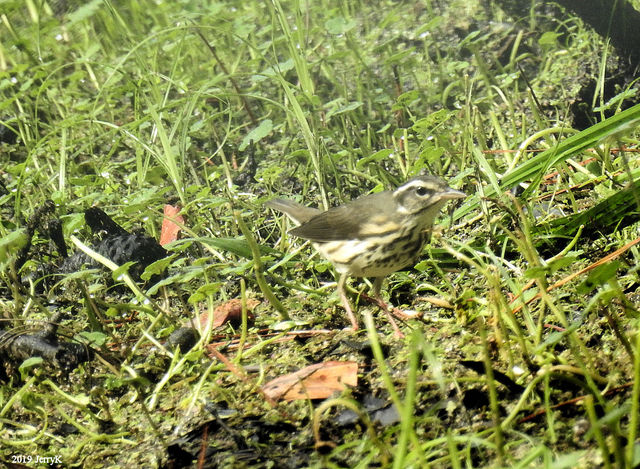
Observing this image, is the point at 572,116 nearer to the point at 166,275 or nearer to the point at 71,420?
the point at 166,275

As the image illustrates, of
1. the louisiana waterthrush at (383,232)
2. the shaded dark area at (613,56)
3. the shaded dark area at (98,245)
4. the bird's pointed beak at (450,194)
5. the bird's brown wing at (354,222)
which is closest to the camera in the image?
the bird's pointed beak at (450,194)

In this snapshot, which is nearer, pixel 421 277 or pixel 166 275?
pixel 421 277

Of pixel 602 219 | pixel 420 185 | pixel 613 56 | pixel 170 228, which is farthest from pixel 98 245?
pixel 613 56

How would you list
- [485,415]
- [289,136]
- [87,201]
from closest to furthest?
[485,415]
[87,201]
[289,136]

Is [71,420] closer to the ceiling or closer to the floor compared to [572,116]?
closer to the ceiling

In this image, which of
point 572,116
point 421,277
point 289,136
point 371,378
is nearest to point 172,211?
point 289,136

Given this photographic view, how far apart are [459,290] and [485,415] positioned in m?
1.24

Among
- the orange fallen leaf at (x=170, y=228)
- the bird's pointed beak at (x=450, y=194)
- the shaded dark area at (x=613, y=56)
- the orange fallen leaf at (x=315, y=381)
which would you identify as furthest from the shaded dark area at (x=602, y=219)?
the orange fallen leaf at (x=170, y=228)

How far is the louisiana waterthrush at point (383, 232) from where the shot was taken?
366cm

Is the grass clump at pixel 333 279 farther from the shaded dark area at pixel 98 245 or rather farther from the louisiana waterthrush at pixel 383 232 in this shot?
the louisiana waterthrush at pixel 383 232

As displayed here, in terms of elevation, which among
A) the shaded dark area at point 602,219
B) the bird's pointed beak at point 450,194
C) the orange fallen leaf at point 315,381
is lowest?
the shaded dark area at point 602,219

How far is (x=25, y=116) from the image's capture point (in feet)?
20.1

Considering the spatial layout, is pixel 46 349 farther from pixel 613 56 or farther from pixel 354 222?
pixel 613 56

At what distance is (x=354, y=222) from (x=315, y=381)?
1.09 metres
